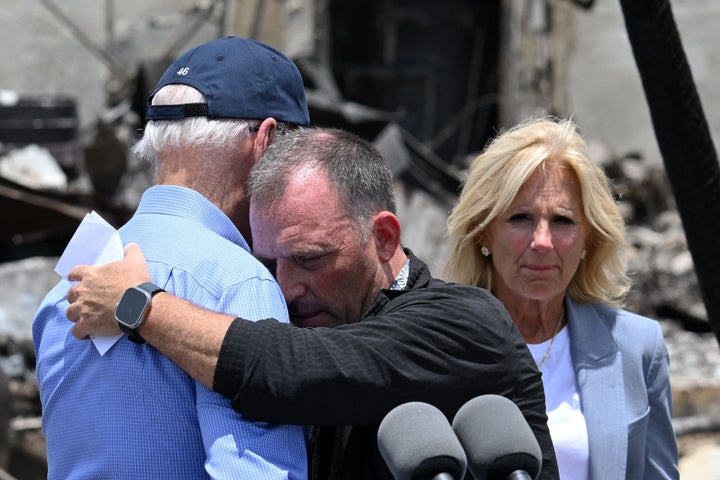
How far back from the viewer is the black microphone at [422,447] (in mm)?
1599

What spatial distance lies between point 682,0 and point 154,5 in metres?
7.82

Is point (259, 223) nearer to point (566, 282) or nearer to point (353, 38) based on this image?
point (566, 282)

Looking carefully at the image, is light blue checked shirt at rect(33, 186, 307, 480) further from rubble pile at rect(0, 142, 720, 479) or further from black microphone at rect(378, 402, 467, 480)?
rubble pile at rect(0, 142, 720, 479)

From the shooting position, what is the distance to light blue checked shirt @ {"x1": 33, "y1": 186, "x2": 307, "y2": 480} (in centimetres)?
188

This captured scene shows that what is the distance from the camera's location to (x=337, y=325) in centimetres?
219

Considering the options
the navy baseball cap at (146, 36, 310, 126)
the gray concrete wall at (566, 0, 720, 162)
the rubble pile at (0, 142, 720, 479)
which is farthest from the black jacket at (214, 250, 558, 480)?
the gray concrete wall at (566, 0, 720, 162)

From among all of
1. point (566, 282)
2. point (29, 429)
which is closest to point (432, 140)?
point (29, 429)

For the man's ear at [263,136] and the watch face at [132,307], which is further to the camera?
the man's ear at [263,136]

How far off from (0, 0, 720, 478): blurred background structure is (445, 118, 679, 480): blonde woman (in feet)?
21.6

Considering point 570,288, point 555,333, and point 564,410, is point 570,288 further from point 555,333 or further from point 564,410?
point 564,410

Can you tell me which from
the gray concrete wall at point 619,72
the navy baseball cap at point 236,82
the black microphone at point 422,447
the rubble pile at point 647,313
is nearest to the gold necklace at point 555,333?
the navy baseball cap at point 236,82

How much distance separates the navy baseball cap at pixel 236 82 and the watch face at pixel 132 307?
41cm

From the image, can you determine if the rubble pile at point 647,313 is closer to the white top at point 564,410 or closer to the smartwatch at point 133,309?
the white top at point 564,410

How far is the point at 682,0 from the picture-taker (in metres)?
16.0
